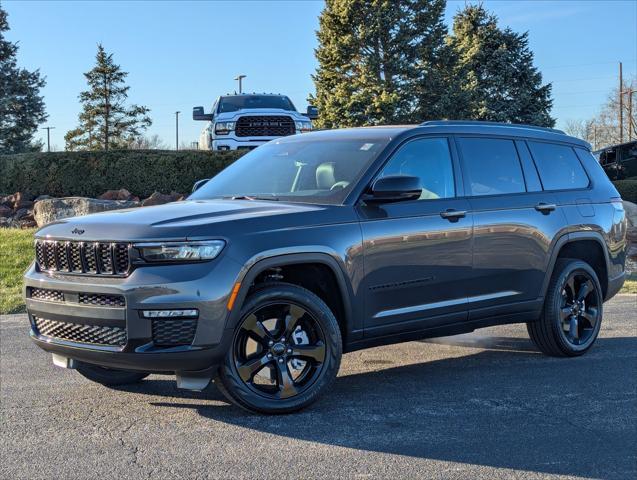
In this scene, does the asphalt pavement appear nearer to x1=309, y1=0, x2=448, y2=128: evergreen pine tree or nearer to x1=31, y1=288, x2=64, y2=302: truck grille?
x1=31, y1=288, x2=64, y2=302: truck grille

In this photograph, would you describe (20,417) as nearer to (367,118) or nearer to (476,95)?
(367,118)

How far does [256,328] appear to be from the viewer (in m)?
4.97

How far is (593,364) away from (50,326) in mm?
4391

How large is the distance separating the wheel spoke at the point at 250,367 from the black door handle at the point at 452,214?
1816 mm

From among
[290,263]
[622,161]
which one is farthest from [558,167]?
[622,161]

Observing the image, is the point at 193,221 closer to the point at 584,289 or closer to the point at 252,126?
the point at 584,289

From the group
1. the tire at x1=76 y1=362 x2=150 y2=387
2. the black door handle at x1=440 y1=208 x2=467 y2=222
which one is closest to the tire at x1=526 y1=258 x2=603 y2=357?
the black door handle at x1=440 y1=208 x2=467 y2=222

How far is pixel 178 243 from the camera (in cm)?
464

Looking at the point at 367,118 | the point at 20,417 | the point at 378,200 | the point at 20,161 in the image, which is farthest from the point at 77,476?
the point at 367,118

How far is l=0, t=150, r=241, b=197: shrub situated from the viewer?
16.2 m

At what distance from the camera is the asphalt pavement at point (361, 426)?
4.11 meters

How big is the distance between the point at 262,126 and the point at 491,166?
10.9 metres

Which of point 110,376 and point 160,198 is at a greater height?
point 160,198

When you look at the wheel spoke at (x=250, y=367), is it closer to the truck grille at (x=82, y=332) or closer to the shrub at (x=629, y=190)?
the truck grille at (x=82, y=332)
